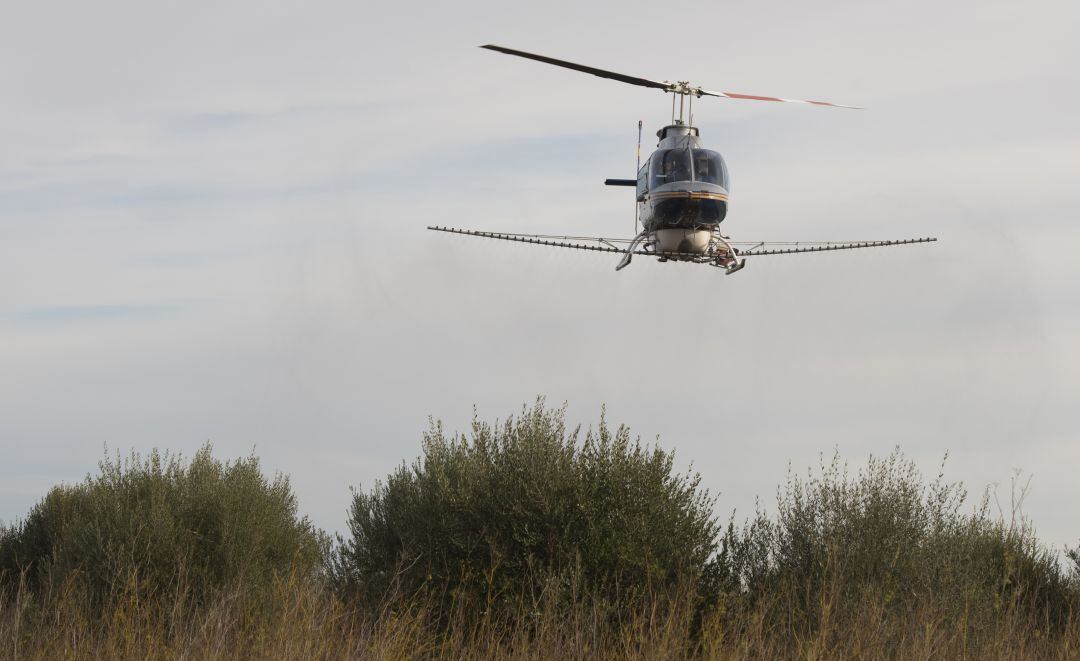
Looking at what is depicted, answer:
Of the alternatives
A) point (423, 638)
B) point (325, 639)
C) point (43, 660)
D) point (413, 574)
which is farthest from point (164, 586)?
point (325, 639)

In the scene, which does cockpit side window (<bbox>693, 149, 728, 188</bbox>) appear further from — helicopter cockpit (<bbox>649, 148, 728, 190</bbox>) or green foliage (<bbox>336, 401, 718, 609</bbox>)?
green foliage (<bbox>336, 401, 718, 609</bbox>)

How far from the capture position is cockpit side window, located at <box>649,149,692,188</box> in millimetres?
22516

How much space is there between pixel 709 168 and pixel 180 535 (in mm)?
13573

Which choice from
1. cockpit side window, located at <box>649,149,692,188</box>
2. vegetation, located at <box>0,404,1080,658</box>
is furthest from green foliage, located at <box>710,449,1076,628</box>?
cockpit side window, located at <box>649,149,692,188</box>

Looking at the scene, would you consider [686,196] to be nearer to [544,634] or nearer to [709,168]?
[709,168]

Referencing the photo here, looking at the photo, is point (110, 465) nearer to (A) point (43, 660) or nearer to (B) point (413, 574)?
(B) point (413, 574)

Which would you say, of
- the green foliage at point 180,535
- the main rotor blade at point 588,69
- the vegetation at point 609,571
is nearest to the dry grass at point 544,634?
the vegetation at point 609,571

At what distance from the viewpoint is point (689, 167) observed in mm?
22484

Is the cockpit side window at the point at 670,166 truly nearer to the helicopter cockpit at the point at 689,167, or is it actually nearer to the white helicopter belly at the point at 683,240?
the helicopter cockpit at the point at 689,167

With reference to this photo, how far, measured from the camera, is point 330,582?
2505 centimetres

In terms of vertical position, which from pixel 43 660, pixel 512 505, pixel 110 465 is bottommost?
pixel 43 660

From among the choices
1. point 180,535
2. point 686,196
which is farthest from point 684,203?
point 180,535

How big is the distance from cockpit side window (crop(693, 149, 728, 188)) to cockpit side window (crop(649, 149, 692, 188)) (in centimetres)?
19

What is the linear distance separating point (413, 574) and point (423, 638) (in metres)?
2.03
